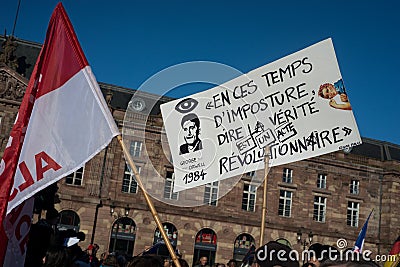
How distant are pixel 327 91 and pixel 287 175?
29.6 meters

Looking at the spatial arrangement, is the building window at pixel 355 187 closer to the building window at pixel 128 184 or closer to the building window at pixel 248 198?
the building window at pixel 248 198

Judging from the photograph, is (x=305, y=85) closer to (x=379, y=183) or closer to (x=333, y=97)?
(x=333, y=97)

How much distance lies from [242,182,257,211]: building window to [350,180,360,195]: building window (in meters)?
7.30

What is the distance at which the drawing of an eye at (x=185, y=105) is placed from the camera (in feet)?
19.2

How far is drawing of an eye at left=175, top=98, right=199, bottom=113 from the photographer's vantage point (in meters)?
5.86

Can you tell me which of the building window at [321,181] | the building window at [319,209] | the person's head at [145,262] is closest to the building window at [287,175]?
the building window at [321,181]

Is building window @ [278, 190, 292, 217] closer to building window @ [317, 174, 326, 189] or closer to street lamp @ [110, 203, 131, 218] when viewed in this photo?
building window @ [317, 174, 326, 189]

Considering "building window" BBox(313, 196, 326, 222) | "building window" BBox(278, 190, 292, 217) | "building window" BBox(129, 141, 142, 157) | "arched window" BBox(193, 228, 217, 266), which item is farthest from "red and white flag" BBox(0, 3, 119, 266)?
"building window" BBox(313, 196, 326, 222)

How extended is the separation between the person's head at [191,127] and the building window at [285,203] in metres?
28.9

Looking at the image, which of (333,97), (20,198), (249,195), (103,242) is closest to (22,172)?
(20,198)

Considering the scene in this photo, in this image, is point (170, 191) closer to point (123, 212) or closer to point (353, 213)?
point (123, 212)

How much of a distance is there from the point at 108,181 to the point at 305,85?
25704 mm

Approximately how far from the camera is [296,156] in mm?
5391

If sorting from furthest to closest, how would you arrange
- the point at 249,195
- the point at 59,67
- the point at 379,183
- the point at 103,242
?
the point at 379,183 < the point at 249,195 < the point at 103,242 < the point at 59,67
